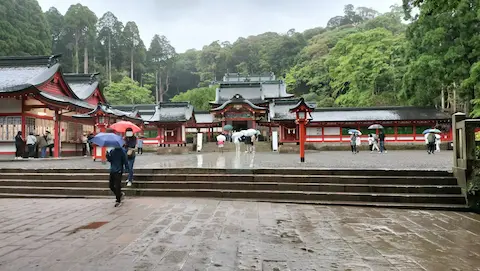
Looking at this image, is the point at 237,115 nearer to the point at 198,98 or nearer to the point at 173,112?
the point at 173,112

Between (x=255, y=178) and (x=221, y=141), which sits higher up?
(x=221, y=141)

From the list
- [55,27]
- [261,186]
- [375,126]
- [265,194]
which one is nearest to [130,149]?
[261,186]

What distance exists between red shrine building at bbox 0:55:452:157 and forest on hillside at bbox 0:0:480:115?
316 centimetres

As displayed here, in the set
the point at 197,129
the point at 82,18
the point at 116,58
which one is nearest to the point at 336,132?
the point at 197,129

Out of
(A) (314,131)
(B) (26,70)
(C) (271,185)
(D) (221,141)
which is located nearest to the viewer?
(C) (271,185)

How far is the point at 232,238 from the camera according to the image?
4.91 metres

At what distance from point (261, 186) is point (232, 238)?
399cm

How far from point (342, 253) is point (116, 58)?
70.2 meters

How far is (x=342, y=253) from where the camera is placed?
427cm

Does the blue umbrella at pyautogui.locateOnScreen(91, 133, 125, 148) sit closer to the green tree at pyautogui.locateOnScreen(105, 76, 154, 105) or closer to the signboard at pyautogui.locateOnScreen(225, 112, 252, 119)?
the signboard at pyautogui.locateOnScreen(225, 112, 252, 119)

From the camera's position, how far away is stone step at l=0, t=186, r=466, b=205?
774 cm

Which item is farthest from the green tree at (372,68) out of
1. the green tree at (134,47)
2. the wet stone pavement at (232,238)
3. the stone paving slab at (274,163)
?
the green tree at (134,47)

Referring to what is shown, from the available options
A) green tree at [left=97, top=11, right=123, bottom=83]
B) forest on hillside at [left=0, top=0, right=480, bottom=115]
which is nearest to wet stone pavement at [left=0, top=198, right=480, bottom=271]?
forest on hillside at [left=0, top=0, right=480, bottom=115]

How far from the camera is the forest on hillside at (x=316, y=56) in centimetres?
2227
